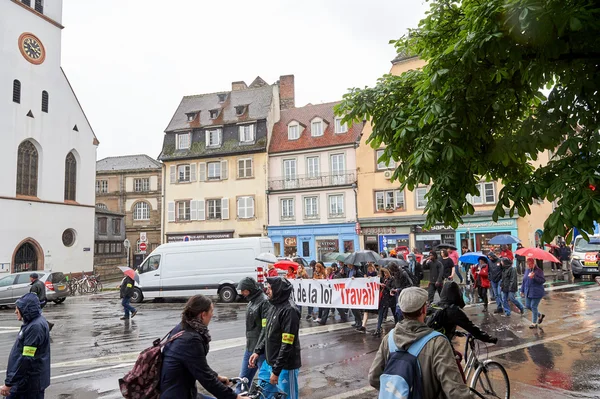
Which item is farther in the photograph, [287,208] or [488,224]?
[287,208]

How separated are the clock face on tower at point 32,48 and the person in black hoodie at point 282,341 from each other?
35532 mm

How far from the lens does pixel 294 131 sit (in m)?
39.3

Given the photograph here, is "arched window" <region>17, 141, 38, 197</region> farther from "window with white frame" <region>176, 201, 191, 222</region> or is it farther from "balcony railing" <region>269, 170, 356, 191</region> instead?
"balcony railing" <region>269, 170, 356, 191</region>

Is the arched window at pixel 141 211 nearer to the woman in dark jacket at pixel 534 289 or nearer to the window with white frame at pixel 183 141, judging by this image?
the window with white frame at pixel 183 141

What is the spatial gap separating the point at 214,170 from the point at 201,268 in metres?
21.0

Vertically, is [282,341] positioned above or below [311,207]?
below

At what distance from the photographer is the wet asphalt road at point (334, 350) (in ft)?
22.9

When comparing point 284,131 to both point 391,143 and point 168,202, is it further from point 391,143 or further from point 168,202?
point 391,143

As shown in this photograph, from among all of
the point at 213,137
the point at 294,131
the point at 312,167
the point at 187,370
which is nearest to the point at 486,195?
the point at 312,167

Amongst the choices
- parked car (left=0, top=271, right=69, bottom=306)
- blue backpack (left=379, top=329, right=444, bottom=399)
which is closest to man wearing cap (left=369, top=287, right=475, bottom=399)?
blue backpack (left=379, top=329, right=444, bottom=399)

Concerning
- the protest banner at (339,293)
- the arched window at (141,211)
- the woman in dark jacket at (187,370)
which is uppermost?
the arched window at (141,211)

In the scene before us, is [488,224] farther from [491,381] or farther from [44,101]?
[44,101]

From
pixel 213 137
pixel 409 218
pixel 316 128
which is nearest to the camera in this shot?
pixel 409 218

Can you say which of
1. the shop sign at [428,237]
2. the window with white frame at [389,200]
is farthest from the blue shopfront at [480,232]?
the window with white frame at [389,200]
